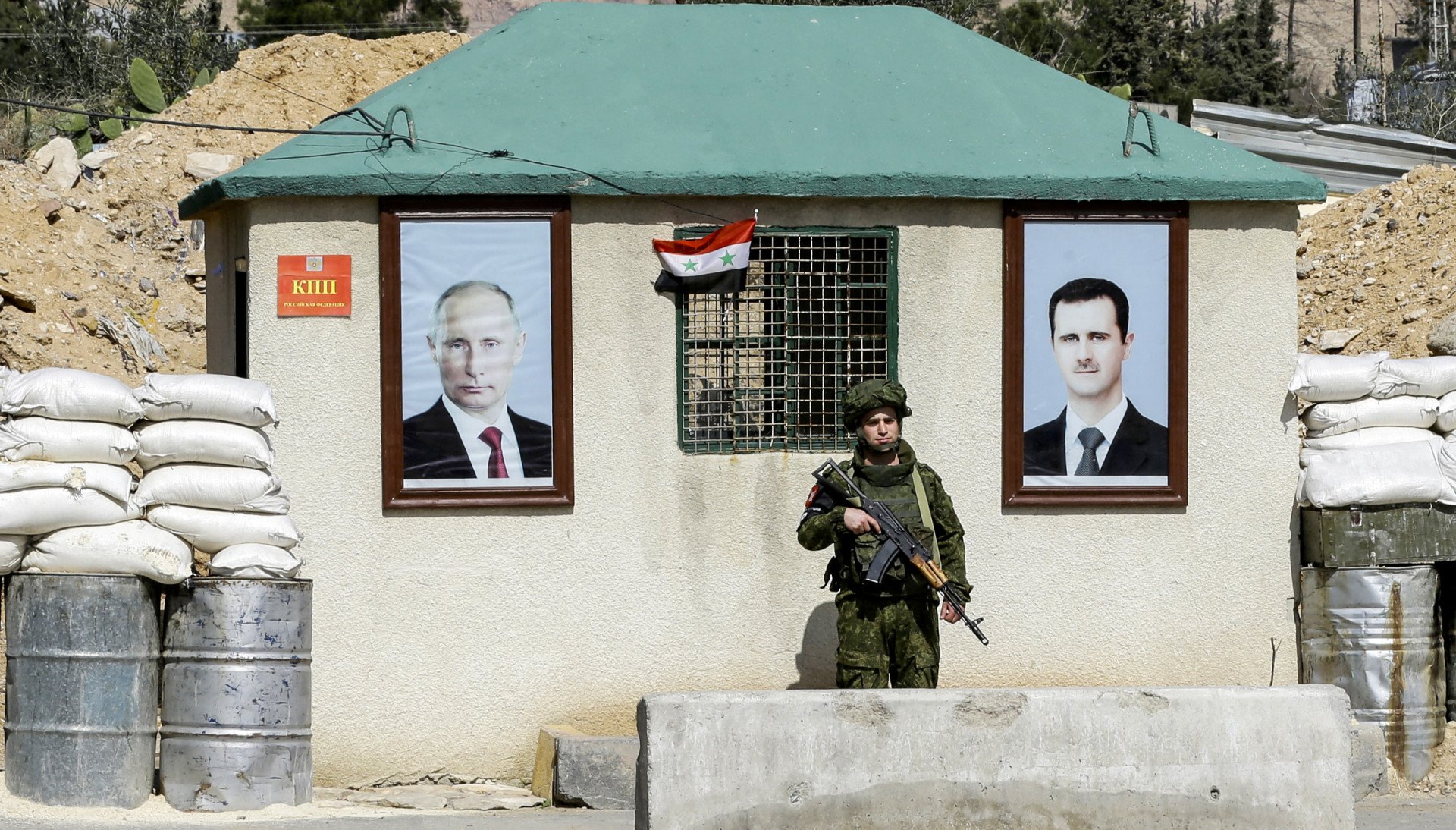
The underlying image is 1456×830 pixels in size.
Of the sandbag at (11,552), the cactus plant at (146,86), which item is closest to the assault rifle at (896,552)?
the sandbag at (11,552)

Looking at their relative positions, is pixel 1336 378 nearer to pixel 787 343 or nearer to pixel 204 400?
pixel 787 343

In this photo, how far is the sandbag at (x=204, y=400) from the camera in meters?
6.58

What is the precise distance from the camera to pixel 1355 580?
7695 millimetres

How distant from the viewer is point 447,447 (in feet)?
24.5

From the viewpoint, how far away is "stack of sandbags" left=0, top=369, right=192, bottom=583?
6391mm

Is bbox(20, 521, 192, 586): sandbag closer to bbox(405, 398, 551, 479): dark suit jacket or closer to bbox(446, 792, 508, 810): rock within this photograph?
bbox(405, 398, 551, 479): dark suit jacket

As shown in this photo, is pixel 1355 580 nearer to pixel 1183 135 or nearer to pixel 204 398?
pixel 1183 135

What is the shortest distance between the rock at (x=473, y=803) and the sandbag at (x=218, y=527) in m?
1.38

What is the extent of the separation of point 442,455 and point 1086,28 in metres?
28.4

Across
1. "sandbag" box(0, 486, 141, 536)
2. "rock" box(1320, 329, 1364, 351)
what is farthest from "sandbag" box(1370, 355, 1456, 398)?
"sandbag" box(0, 486, 141, 536)

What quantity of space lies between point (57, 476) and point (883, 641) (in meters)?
3.35

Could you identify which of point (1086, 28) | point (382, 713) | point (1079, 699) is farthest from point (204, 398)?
point (1086, 28)

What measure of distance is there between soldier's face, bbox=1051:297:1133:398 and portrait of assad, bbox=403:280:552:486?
246 centimetres

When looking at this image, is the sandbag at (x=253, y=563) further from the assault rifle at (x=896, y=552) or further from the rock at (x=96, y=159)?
the rock at (x=96, y=159)
